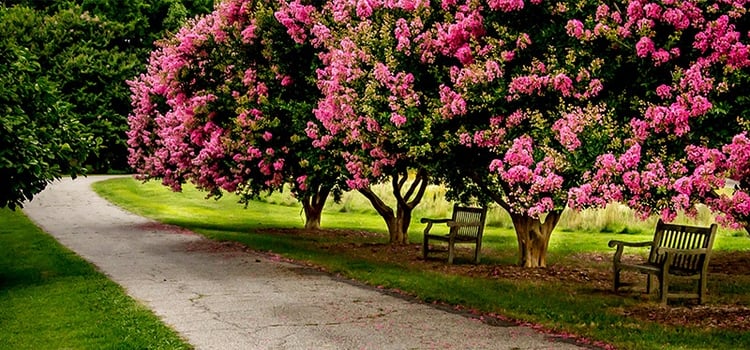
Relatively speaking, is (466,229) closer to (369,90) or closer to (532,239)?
(532,239)

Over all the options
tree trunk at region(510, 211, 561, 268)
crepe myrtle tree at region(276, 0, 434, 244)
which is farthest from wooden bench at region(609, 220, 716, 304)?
crepe myrtle tree at region(276, 0, 434, 244)

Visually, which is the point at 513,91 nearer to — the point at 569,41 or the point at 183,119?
the point at 569,41

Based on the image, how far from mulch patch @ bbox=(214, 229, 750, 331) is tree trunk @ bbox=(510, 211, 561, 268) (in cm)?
29

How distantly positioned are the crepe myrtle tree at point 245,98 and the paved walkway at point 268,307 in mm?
1952

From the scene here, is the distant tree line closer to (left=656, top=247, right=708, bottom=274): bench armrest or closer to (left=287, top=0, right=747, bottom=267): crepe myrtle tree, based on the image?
(left=287, top=0, right=747, bottom=267): crepe myrtle tree

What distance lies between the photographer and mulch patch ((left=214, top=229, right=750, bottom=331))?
11484mm

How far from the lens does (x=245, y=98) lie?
59.9 feet

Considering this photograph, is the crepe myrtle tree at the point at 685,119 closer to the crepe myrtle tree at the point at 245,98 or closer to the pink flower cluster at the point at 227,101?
the crepe myrtle tree at the point at 245,98

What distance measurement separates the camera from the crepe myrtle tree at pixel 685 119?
977 centimetres

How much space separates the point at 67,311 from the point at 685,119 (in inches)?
321

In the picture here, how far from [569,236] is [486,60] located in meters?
14.3

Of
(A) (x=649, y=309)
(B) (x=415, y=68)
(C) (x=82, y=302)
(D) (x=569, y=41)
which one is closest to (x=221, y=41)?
(B) (x=415, y=68)

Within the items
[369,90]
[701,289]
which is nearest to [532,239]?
[701,289]

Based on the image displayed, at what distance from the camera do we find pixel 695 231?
13.1 m
